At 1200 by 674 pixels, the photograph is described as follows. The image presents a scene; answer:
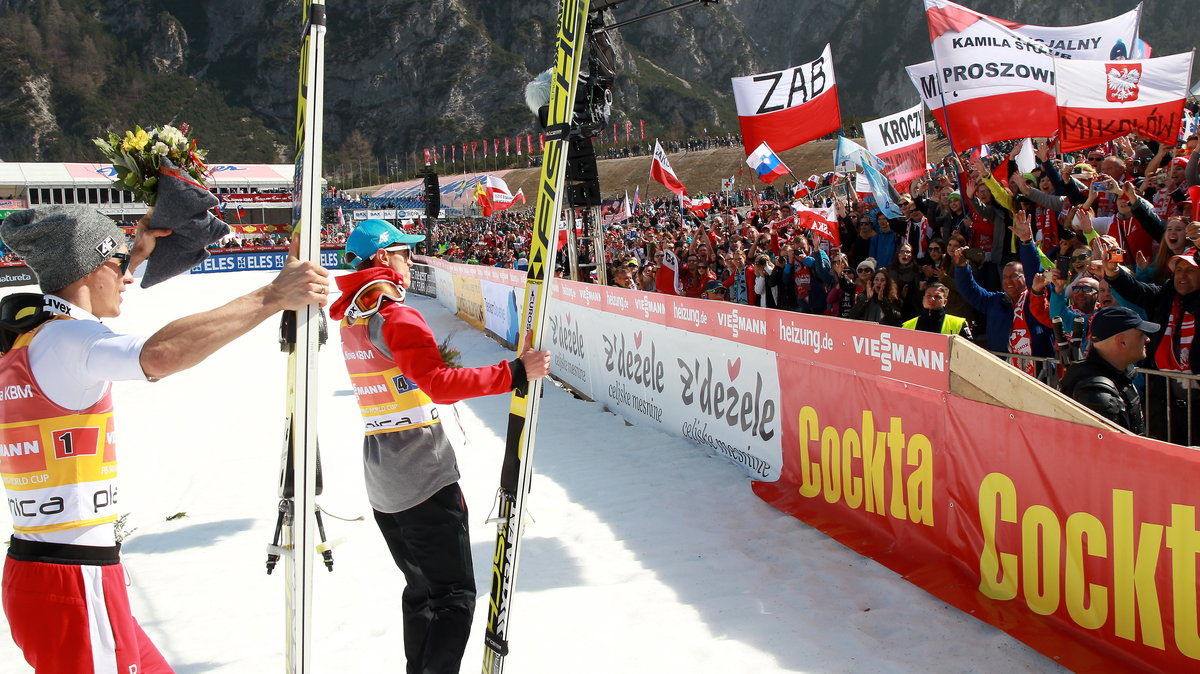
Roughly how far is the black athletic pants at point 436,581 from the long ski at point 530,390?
0.14m

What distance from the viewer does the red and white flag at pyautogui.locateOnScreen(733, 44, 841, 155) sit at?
33.9ft

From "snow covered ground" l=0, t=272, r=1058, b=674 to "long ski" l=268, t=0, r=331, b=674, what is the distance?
170 centimetres

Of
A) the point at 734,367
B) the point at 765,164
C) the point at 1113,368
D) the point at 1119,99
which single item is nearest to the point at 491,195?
Answer: the point at 765,164

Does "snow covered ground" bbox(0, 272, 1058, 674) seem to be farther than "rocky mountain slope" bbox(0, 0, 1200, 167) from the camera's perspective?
No

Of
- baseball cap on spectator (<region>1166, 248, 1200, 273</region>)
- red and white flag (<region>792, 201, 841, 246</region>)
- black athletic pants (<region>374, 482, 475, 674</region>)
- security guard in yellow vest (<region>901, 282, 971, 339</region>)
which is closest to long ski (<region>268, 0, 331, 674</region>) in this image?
black athletic pants (<region>374, 482, 475, 674</region>)

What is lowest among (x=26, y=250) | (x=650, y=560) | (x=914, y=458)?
(x=650, y=560)

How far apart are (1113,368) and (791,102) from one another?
6895 millimetres

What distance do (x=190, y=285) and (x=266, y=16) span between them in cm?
13623

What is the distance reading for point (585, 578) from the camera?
16.9ft

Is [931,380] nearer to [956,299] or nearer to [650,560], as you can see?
[650,560]

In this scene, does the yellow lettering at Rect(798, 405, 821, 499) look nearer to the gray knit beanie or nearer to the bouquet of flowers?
the bouquet of flowers

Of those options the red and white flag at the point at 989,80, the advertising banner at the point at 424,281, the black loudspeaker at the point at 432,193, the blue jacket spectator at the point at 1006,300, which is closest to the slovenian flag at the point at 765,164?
the red and white flag at the point at 989,80

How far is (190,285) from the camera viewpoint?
3200 cm

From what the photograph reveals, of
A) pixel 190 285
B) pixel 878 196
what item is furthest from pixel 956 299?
pixel 190 285
